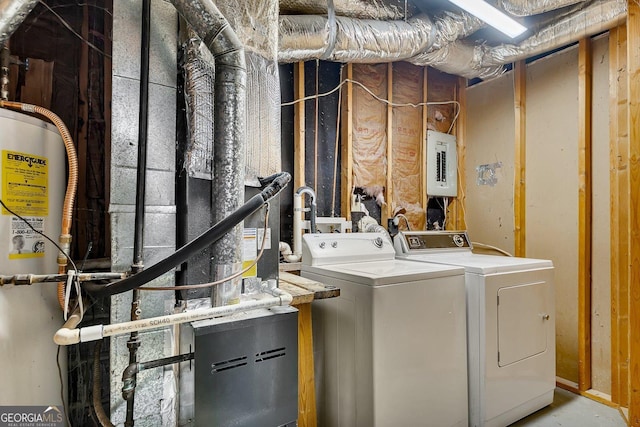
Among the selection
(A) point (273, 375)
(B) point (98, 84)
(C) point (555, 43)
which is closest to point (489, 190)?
(C) point (555, 43)

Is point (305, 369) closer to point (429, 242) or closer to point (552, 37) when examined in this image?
point (429, 242)

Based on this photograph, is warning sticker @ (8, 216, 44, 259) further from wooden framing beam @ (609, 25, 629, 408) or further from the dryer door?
wooden framing beam @ (609, 25, 629, 408)

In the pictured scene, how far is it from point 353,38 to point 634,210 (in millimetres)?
2167

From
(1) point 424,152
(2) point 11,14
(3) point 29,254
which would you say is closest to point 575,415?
(1) point 424,152

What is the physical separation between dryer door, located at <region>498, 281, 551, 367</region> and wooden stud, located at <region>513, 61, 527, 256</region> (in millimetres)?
795

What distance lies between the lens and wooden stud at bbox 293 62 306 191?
2.51 m

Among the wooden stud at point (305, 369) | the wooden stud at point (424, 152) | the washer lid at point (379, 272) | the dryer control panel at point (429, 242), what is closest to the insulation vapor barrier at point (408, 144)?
the wooden stud at point (424, 152)

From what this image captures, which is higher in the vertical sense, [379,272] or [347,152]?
[347,152]

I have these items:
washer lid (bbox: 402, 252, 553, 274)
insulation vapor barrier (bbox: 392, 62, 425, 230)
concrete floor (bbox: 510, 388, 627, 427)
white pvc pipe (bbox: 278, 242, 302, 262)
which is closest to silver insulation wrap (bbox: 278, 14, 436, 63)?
insulation vapor barrier (bbox: 392, 62, 425, 230)

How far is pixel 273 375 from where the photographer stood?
122 centimetres

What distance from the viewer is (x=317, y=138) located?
106 inches

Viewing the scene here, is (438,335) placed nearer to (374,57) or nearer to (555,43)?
(374,57)

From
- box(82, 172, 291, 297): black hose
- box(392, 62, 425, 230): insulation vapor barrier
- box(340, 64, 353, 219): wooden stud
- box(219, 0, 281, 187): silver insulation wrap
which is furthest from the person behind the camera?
box(392, 62, 425, 230): insulation vapor barrier

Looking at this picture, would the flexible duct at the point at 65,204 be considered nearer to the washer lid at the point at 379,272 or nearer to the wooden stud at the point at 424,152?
the washer lid at the point at 379,272
